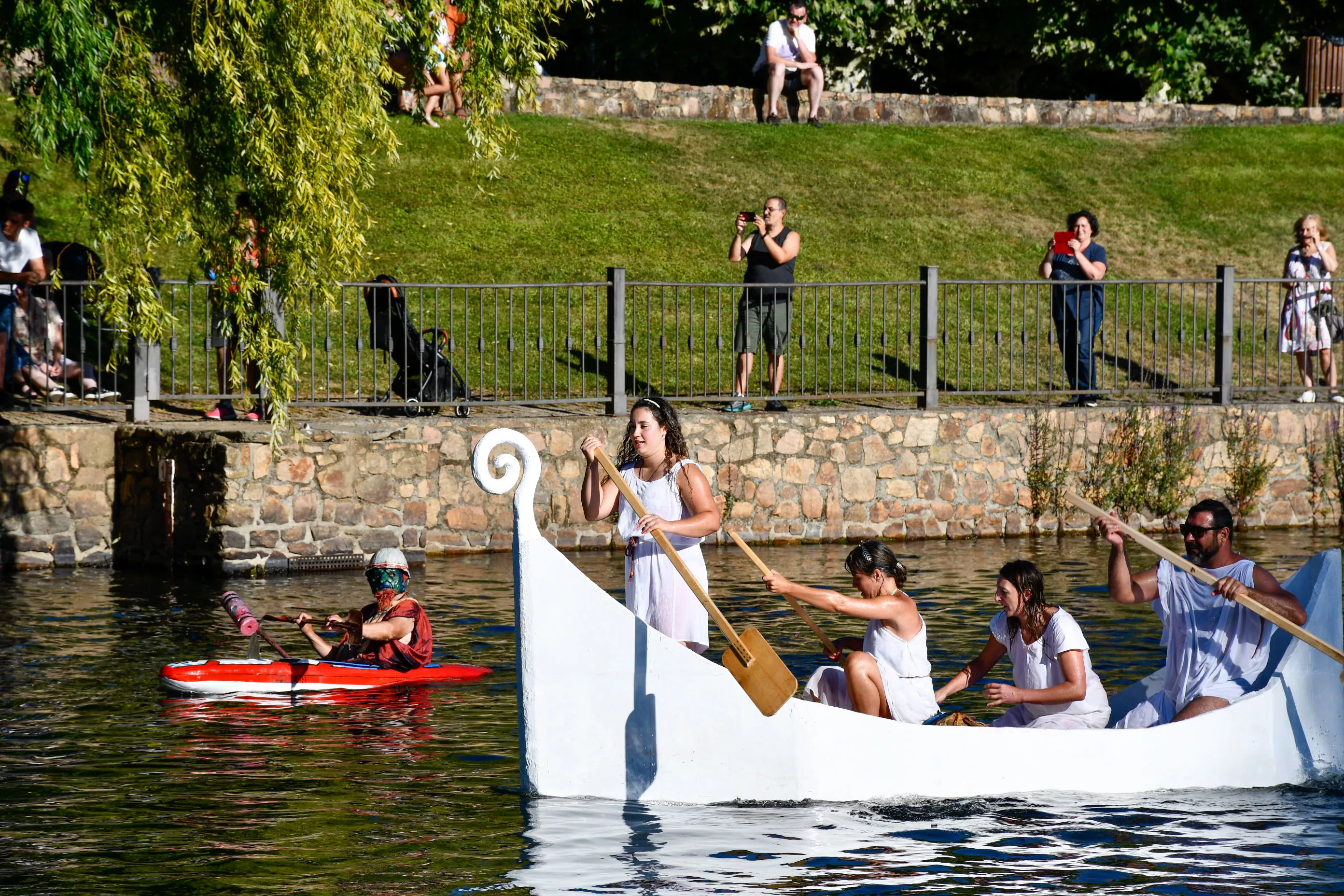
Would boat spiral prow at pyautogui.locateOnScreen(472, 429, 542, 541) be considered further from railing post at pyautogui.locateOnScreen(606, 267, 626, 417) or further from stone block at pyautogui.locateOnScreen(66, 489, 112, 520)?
railing post at pyautogui.locateOnScreen(606, 267, 626, 417)

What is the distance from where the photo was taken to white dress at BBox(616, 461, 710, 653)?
28.6ft

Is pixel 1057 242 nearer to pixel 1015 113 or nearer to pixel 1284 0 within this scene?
pixel 1015 113

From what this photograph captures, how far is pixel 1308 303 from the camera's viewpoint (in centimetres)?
1875

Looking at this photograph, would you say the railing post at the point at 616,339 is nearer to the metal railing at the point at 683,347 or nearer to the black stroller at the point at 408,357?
the metal railing at the point at 683,347

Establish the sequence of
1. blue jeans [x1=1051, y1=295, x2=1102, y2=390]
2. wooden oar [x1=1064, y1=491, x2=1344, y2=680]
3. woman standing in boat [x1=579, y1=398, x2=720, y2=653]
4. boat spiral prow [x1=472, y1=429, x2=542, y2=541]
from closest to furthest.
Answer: boat spiral prow [x1=472, y1=429, x2=542, y2=541], wooden oar [x1=1064, y1=491, x2=1344, y2=680], woman standing in boat [x1=579, y1=398, x2=720, y2=653], blue jeans [x1=1051, y1=295, x2=1102, y2=390]

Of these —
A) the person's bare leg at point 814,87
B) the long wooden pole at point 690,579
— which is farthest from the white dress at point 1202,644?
the person's bare leg at point 814,87

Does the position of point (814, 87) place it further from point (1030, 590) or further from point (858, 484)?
point (1030, 590)

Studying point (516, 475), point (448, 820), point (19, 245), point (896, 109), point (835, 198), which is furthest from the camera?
point (896, 109)

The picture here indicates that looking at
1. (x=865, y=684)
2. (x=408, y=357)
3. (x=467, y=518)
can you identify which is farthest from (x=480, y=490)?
(x=865, y=684)

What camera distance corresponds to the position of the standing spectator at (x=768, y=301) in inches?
683

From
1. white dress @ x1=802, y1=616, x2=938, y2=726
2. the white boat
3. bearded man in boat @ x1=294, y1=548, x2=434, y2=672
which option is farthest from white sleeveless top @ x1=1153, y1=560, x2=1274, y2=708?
bearded man in boat @ x1=294, y1=548, x2=434, y2=672

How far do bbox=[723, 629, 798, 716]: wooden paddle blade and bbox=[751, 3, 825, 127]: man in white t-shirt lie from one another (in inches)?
740

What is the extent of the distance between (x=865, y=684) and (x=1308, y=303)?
11984 mm

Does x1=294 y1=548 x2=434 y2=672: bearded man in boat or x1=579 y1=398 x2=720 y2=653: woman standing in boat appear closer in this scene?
x1=579 y1=398 x2=720 y2=653: woman standing in boat
